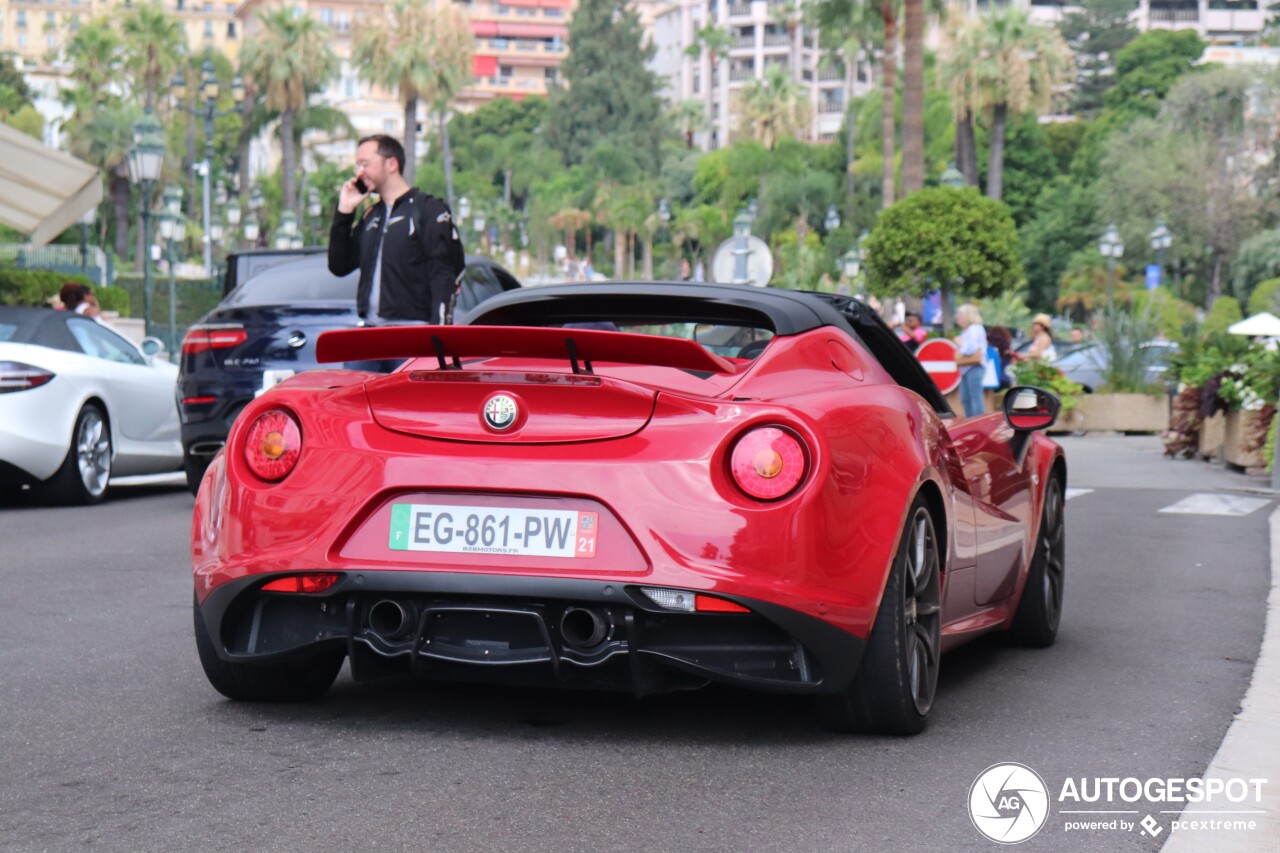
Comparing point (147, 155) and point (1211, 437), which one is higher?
point (147, 155)

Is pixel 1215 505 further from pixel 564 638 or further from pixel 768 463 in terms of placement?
pixel 564 638

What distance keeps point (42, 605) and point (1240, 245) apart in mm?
72495

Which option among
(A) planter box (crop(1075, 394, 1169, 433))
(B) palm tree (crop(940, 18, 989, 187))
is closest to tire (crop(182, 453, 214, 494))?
→ (A) planter box (crop(1075, 394, 1169, 433))

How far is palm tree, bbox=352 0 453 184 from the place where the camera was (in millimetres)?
77875

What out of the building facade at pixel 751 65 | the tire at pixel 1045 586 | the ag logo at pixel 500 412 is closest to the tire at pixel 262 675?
the ag logo at pixel 500 412

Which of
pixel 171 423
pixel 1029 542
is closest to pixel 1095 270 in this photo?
pixel 171 423

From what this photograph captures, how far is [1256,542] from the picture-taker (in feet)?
38.4

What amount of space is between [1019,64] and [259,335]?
64771 millimetres

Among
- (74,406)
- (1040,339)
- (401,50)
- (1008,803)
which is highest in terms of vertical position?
(401,50)

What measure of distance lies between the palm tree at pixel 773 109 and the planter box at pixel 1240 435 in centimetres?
9686

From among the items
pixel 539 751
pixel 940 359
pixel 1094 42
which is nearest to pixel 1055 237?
pixel 1094 42

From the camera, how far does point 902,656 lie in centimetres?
484

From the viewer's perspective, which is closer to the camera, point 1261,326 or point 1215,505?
point 1215,505

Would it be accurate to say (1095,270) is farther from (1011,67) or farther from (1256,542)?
(1256,542)
